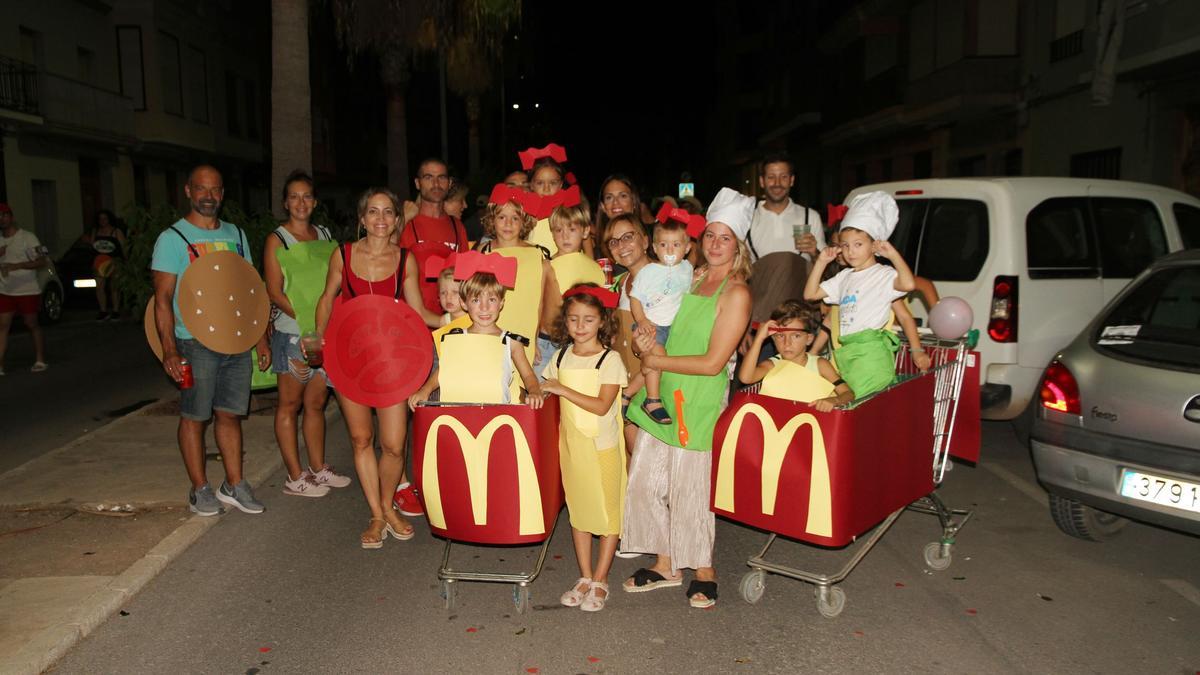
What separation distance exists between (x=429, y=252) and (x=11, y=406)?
6.21 m

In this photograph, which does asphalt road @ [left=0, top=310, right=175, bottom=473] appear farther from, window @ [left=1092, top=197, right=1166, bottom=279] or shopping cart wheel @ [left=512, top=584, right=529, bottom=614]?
window @ [left=1092, top=197, right=1166, bottom=279]

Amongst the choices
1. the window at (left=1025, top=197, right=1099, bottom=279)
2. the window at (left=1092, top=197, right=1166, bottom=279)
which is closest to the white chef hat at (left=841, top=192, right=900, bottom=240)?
the window at (left=1025, top=197, right=1099, bottom=279)

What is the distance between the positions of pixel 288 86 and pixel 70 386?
4.32 m

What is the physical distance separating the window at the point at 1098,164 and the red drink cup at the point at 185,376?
53.5 ft

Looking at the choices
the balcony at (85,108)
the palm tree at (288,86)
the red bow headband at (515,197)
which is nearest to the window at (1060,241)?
the red bow headband at (515,197)

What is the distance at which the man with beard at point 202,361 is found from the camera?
5.29 m

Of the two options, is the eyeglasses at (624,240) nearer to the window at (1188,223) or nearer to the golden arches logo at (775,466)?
the golden arches logo at (775,466)

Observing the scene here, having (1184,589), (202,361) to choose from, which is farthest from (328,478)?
(1184,589)

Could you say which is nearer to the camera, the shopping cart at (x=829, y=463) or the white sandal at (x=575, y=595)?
the shopping cart at (x=829, y=463)

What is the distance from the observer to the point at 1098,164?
57.9ft

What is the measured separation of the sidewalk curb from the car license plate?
480cm

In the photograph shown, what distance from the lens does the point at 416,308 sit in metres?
5.24

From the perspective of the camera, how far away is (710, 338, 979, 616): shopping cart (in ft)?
12.9

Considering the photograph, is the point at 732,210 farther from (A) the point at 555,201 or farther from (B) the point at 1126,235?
(B) the point at 1126,235
